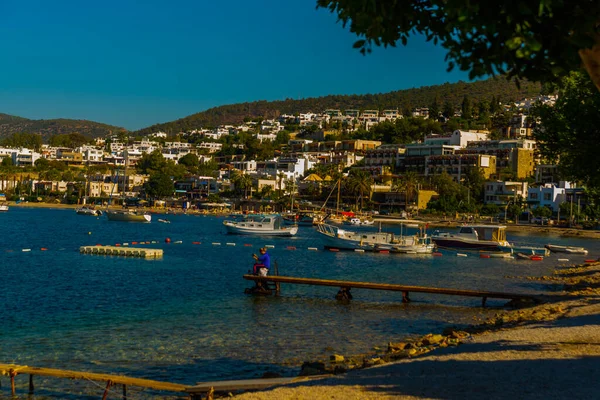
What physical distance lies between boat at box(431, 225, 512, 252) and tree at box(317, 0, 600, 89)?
5507 centimetres

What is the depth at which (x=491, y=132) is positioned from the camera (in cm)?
18488

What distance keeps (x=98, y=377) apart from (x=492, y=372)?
8.51 m

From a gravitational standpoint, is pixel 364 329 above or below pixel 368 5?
below

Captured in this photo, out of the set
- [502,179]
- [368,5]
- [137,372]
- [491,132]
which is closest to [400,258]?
[137,372]

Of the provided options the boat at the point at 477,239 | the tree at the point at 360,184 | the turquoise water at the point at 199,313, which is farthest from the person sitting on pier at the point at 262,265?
the tree at the point at 360,184

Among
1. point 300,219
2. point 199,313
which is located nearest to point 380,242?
point 199,313

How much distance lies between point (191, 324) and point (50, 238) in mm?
52511

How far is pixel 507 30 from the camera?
7.12 metres

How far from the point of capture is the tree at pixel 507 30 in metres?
6.88

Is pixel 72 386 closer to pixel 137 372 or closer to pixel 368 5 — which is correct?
pixel 137 372

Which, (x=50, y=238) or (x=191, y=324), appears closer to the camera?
(x=191, y=324)

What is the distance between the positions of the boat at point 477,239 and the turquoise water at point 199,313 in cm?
789

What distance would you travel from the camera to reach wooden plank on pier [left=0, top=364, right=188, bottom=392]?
14.5 m

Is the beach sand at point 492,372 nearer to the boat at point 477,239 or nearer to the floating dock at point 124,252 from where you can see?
the floating dock at point 124,252
